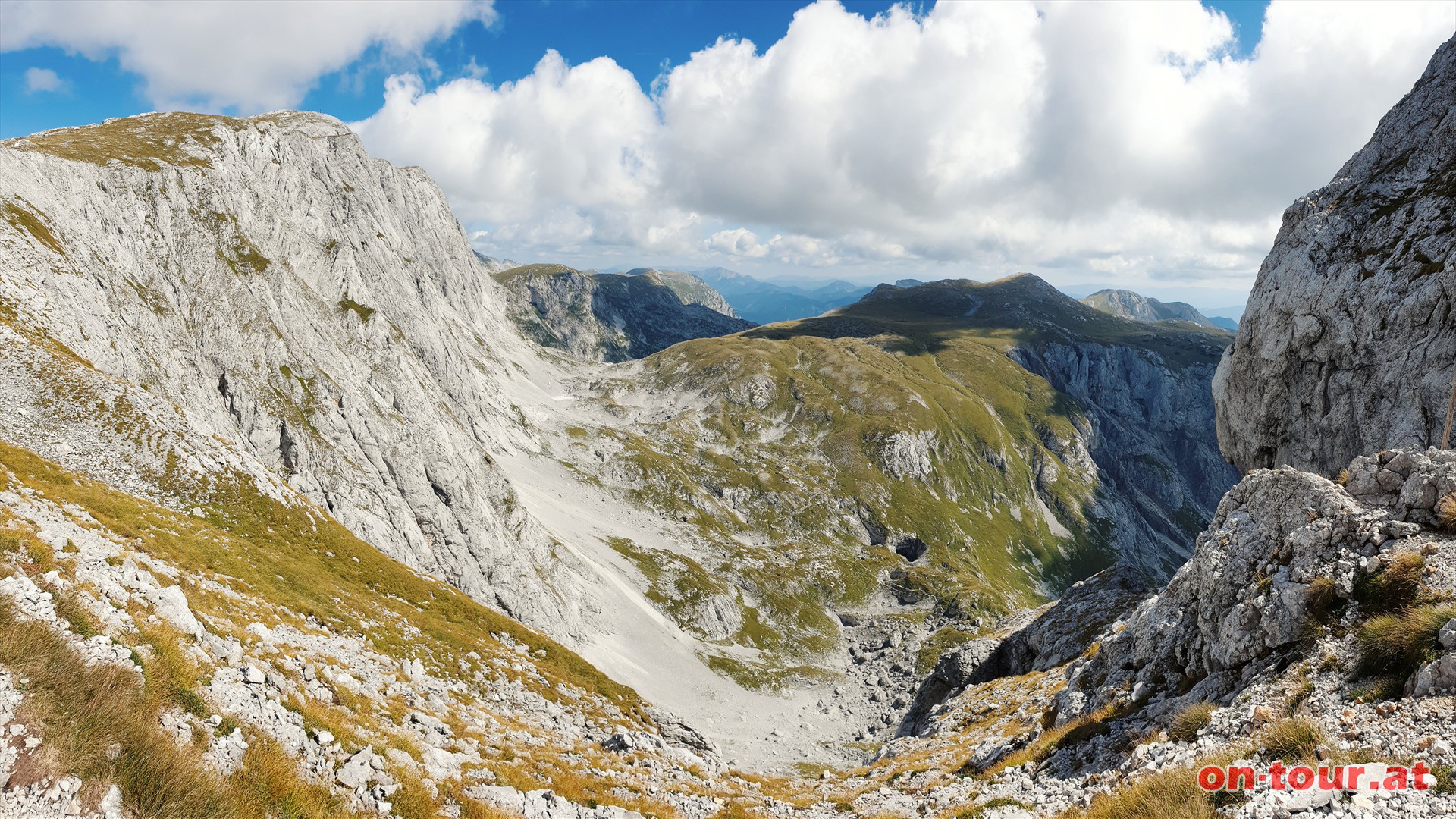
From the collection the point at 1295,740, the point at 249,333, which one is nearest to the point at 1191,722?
the point at 1295,740

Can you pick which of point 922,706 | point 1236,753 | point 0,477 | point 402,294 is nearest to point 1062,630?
point 922,706

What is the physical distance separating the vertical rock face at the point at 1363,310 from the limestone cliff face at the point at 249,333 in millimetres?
90028

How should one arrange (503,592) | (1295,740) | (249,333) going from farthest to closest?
1. (503,592)
2. (249,333)
3. (1295,740)

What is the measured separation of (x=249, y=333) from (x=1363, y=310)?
400ft

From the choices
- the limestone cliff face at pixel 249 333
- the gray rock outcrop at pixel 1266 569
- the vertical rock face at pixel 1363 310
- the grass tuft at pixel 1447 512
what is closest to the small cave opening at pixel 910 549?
the limestone cliff face at pixel 249 333

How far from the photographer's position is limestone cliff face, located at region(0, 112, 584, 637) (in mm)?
60281

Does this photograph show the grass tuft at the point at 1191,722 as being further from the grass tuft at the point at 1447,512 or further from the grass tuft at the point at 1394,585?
the grass tuft at the point at 1447,512

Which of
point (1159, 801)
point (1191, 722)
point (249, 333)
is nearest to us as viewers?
point (1159, 801)

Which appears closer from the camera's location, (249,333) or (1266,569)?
(1266,569)

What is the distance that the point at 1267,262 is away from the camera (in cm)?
5794

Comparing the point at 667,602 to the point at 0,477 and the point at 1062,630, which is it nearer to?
the point at 1062,630

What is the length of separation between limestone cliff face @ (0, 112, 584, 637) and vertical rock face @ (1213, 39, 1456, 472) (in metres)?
90.0

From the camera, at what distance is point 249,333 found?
80.9 meters

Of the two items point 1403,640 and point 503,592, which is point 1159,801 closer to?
point 1403,640
